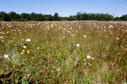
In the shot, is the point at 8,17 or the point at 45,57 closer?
the point at 45,57

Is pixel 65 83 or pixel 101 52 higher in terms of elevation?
pixel 101 52

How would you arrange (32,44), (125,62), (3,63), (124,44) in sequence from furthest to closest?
1. (32,44)
2. (124,44)
3. (3,63)
4. (125,62)

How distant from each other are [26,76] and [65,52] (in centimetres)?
116

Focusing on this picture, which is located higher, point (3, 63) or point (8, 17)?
point (8, 17)

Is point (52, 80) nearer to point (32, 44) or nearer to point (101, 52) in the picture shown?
point (101, 52)

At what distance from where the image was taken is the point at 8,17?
4984 cm

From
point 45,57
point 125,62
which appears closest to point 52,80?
point 45,57

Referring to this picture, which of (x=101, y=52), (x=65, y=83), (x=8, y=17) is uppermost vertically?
(x=8, y=17)

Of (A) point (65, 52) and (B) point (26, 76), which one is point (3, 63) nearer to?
(B) point (26, 76)

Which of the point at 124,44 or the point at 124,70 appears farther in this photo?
the point at 124,44

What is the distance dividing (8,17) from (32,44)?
1999 inches

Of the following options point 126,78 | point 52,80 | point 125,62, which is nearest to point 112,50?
point 125,62

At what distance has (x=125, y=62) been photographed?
2463mm

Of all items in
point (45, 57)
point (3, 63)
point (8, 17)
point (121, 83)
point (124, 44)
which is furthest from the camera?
point (8, 17)
